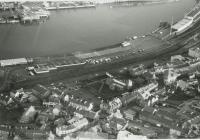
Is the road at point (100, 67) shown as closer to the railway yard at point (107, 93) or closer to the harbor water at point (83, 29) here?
the railway yard at point (107, 93)

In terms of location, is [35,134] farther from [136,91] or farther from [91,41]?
[91,41]

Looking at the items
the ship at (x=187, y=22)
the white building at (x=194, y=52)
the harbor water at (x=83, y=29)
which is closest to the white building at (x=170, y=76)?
the white building at (x=194, y=52)

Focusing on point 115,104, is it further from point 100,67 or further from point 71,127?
point 100,67

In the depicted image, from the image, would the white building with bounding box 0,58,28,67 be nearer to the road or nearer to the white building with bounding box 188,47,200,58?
the road

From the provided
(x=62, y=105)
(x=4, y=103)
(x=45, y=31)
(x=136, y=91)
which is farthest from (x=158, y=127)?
(x=45, y=31)

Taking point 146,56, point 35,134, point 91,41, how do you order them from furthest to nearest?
point 91,41
point 146,56
point 35,134

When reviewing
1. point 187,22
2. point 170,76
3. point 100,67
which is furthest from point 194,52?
point 187,22

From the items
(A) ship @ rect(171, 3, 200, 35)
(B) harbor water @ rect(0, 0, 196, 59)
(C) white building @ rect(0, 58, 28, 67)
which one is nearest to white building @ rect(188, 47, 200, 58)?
(A) ship @ rect(171, 3, 200, 35)
